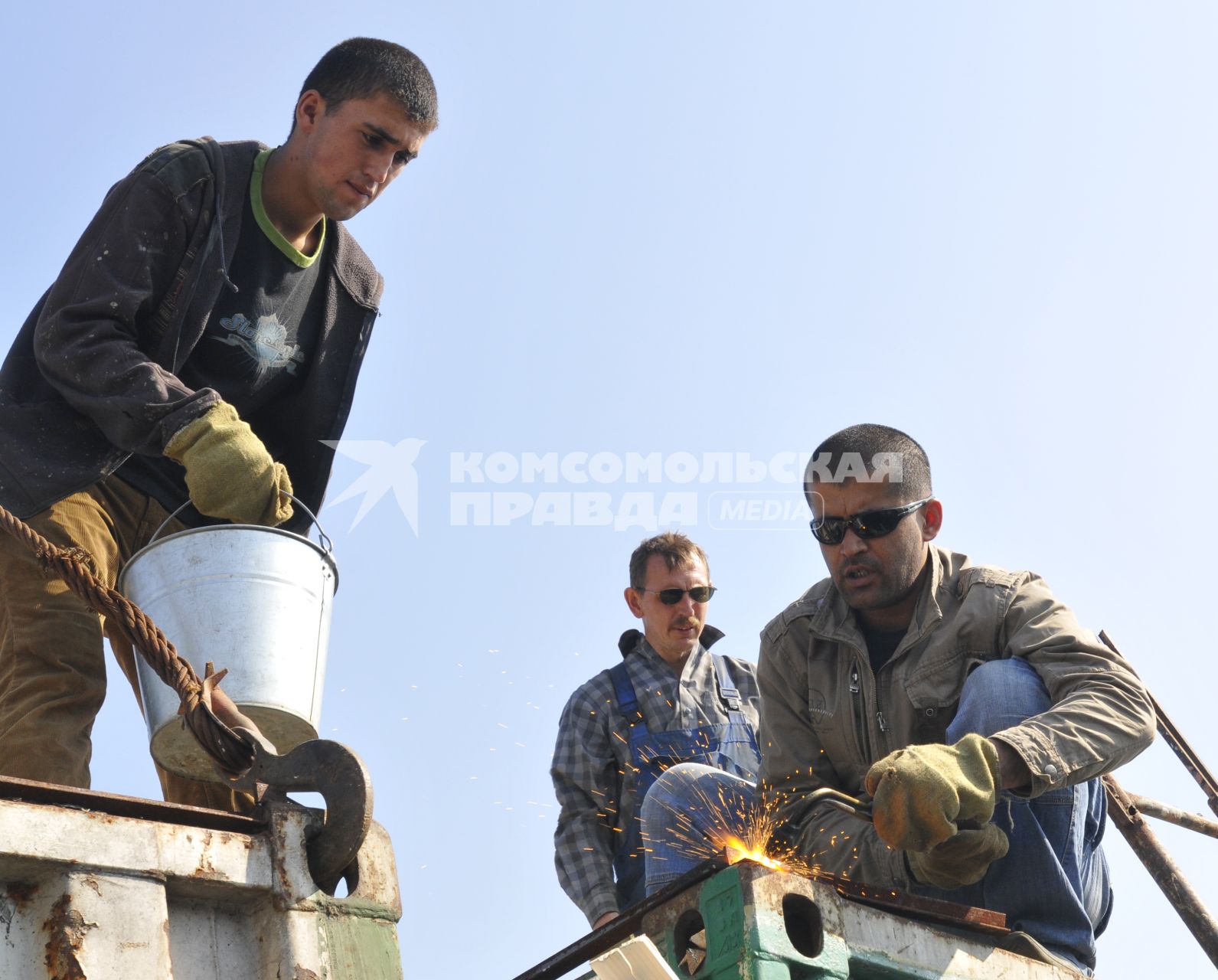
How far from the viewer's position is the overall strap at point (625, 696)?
196 inches

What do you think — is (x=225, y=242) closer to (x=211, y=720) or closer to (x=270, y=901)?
(x=211, y=720)

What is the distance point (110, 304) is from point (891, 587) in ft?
6.71

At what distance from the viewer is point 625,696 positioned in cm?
504

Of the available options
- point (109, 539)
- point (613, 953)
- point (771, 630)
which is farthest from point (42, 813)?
point (771, 630)

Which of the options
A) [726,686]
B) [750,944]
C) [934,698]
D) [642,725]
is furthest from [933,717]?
[726,686]

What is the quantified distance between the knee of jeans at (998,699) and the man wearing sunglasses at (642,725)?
4.24ft

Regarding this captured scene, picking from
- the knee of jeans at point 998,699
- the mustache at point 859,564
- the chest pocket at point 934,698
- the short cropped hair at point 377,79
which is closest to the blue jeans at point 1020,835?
the knee of jeans at point 998,699

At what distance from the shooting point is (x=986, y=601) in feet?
12.5

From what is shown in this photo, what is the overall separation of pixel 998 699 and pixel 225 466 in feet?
5.84

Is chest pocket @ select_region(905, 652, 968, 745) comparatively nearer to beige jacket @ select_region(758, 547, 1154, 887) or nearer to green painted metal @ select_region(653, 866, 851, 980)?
beige jacket @ select_region(758, 547, 1154, 887)

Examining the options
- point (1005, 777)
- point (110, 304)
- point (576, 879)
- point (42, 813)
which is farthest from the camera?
point (576, 879)

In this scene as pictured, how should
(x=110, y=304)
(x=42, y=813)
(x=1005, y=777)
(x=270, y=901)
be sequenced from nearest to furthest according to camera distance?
(x=42, y=813)
(x=270, y=901)
(x=1005, y=777)
(x=110, y=304)

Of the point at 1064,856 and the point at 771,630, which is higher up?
Answer: the point at 771,630

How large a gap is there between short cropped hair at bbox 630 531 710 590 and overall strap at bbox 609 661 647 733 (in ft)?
1.08
